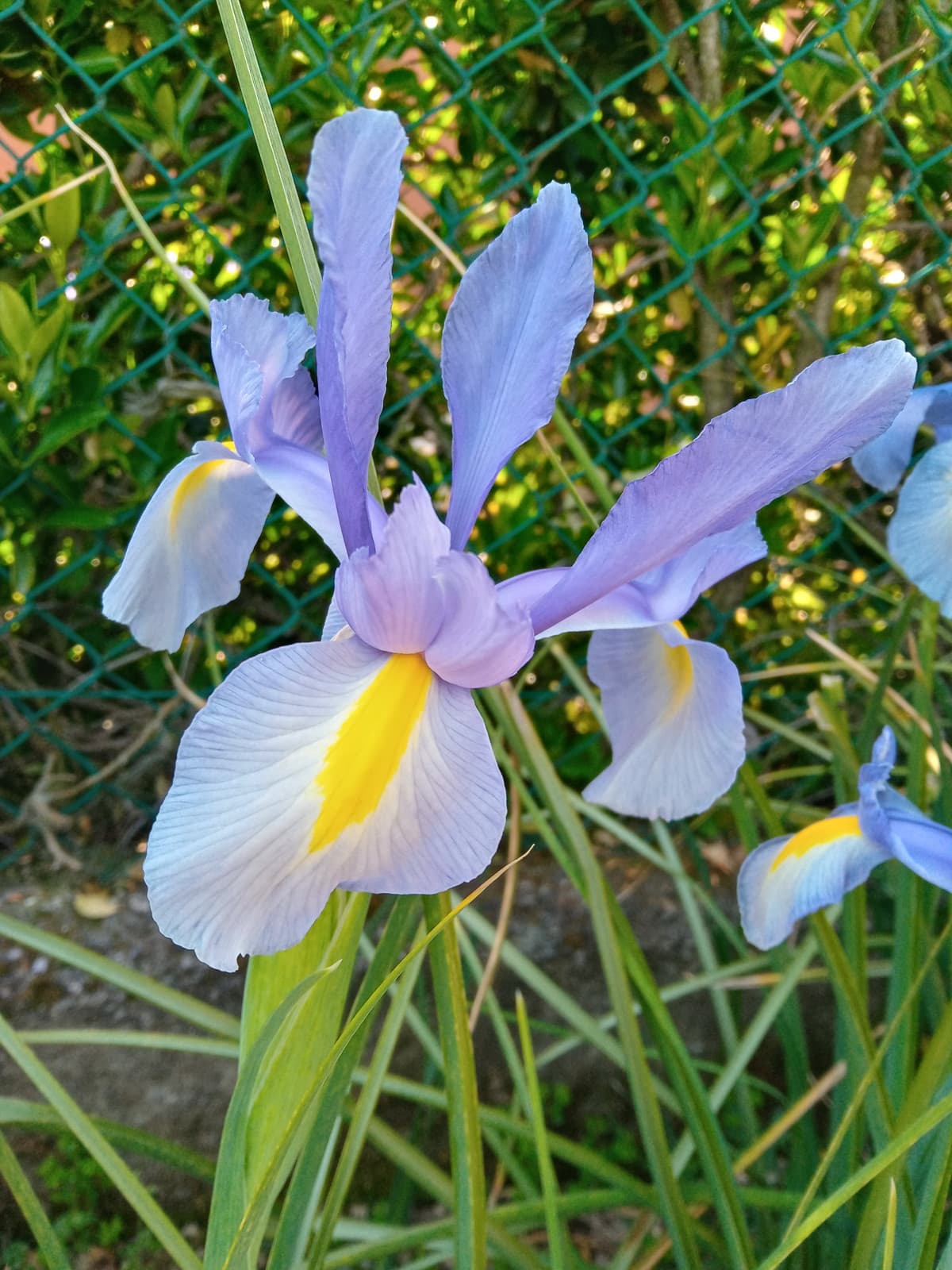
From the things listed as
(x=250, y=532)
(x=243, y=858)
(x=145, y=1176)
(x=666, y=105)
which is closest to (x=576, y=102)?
(x=666, y=105)

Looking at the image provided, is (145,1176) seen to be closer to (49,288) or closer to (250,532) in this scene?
(250,532)

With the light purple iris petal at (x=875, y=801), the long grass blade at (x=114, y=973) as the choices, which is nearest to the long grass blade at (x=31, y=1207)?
the long grass blade at (x=114, y=973)

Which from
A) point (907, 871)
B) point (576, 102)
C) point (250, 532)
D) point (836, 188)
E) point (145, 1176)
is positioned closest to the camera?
point (250, 532)

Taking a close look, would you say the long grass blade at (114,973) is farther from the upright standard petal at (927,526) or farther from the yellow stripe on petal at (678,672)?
the upright standard petal at (927,526)

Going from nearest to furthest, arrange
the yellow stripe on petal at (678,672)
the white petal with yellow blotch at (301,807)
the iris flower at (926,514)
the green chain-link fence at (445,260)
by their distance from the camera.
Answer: the white petal with yellow blotch at (301,807)
the yellow stripe on petal at (678,672)
the iris flower at (926,514)
the green chain-link fence at (445,260)

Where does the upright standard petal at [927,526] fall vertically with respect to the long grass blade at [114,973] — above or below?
below
